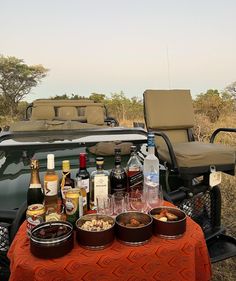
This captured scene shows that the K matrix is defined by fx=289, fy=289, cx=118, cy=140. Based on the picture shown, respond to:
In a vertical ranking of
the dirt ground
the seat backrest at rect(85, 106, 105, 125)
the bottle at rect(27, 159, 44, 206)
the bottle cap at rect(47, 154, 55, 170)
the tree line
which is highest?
the tree line

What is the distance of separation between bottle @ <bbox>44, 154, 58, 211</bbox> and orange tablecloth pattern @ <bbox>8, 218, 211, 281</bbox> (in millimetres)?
182

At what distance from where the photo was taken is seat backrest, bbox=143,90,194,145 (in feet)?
9.37

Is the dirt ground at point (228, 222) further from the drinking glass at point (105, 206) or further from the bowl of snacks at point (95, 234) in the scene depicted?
the bowl of snacks at point (95, 234)

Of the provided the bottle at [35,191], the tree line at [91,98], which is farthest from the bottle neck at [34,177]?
the tree line at [91,98]

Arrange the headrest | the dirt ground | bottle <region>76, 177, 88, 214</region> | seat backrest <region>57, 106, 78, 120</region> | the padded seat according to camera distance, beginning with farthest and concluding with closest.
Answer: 1. seat backrest <region>57, 106, 78, 120</region>
2. the headrest
3. the padded seat
4. the dirt ground
5. bottle <region>76, 177, 88, 214</region>

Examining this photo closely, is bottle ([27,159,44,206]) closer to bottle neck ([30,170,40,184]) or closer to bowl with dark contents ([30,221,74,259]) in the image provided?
bottle neck ([30,170,40,184])

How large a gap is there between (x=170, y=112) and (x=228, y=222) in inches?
48.8

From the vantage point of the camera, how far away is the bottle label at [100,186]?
140 centimetres

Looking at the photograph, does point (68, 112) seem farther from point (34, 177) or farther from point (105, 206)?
point (105, 206)

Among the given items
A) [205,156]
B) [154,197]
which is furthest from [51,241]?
[205,156]

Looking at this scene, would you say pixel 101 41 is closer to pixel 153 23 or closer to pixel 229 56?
pixel 153 23

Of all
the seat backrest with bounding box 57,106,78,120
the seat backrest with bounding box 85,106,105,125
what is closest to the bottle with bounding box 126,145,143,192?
the seat backrest with bounding box 85,106,105,125

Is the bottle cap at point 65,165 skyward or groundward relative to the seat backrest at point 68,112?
groundward

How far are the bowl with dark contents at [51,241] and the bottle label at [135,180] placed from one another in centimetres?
48
